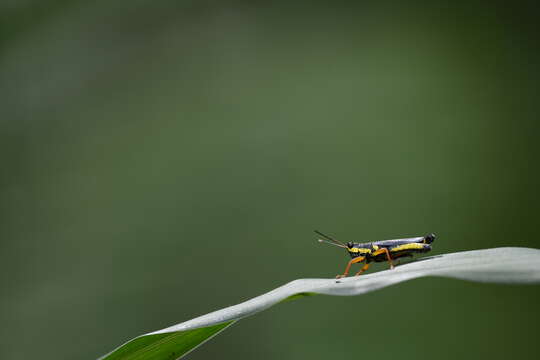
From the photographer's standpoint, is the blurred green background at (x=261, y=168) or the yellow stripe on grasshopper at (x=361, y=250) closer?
the yellow stripe on grasshopper at (x=361, y=250)

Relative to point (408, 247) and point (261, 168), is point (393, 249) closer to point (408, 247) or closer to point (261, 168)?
point (408, 247)

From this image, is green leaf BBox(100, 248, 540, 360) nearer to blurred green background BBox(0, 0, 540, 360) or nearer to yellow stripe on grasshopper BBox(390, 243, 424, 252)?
yellow stripe on grasshopper BBox(390, 243, 424, 252)

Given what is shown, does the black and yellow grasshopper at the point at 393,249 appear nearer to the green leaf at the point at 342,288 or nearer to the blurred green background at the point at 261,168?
the green leaf at the point at 342,288

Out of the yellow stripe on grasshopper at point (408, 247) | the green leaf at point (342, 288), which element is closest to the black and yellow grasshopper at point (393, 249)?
the yellow stripe on grasshopper at point (408, 247)

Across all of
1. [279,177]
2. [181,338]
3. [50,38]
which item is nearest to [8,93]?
[50,38]

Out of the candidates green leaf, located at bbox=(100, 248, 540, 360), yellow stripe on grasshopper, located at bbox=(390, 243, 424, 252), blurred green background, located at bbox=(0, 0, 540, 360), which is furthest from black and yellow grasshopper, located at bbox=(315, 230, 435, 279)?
blurred green background, located at bbox=(0, 0, 540, 360)

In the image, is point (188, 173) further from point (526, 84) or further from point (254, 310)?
point (254, 310)
